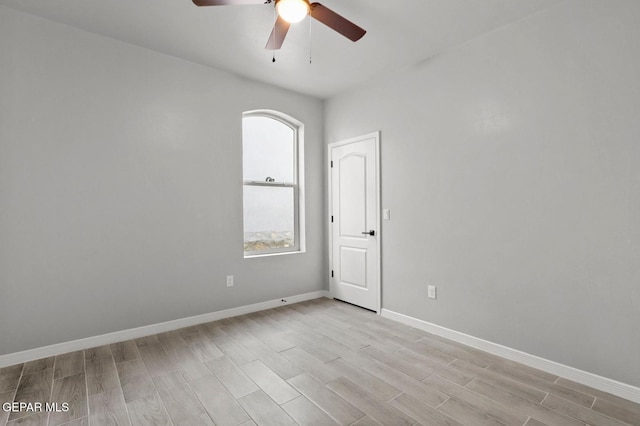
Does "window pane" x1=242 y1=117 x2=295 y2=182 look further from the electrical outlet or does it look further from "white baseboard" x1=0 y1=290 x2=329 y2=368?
the electrical outlet

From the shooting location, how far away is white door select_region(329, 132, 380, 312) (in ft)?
12.8

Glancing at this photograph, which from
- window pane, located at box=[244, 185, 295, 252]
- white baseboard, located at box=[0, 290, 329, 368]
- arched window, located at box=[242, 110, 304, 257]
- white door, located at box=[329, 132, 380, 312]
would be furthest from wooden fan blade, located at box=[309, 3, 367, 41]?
white baseboard, located at box=[0, 290, 329, 368]

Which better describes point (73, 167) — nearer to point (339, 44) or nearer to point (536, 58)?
point (339, 44)

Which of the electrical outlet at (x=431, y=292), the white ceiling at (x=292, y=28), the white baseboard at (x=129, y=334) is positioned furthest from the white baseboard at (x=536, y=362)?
the white ceiling at (x=292, y=28)

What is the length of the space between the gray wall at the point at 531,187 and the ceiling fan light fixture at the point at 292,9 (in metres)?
1.79

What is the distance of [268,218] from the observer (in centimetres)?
423

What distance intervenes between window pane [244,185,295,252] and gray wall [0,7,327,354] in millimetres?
239

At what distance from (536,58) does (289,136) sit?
9.50ft

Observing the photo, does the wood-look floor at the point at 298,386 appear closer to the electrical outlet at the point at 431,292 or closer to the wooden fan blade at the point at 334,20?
the electrical outlet at the point at 431,292

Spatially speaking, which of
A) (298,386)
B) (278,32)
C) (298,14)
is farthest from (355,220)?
(298,14)

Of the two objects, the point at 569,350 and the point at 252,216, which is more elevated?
the point at 252,216

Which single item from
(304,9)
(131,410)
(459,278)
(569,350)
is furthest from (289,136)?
(569,350)

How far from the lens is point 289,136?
448 centimetres

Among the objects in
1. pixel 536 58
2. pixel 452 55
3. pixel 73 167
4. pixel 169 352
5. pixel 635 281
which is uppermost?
pixel 452 55
